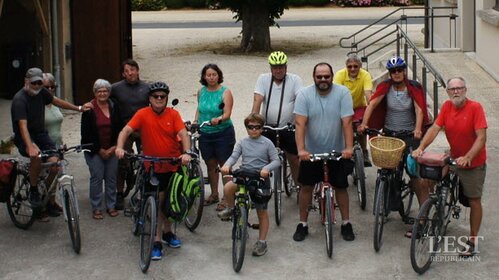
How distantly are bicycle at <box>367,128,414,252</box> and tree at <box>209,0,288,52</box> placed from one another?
1668cm

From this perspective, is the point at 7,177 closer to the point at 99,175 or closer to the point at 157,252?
the point at 99,175

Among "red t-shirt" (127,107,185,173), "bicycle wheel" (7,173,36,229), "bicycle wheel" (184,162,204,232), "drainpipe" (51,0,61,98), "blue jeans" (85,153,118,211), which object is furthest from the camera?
"drainpipe" (51,0,61,98)

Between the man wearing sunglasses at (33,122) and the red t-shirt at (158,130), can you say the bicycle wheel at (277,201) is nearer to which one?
the red t-shirt at (158,130)

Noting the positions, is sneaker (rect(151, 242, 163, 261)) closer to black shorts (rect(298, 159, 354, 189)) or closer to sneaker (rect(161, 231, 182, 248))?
sneaker (rect(161, 231, 182, 248))

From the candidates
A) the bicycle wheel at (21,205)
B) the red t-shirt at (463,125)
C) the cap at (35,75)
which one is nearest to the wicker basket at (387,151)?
the red t-shirt at (463,125)

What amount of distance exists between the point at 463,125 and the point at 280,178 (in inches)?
93.8

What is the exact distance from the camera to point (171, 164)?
8273 millimetres

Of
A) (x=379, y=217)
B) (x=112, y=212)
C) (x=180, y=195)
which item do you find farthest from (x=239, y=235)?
A: (x=112, y=212)

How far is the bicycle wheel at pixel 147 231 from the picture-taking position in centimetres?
787

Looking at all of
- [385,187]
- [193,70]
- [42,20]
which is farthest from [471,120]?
[193,70]

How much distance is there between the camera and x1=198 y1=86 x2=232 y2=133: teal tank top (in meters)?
9.61

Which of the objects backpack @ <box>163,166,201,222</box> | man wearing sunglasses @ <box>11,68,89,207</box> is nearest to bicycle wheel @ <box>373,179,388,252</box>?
backpack @ <box>163,166,201,222</box>

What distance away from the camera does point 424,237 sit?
25.6ft

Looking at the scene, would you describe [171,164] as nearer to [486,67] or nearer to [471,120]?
[471,120]
